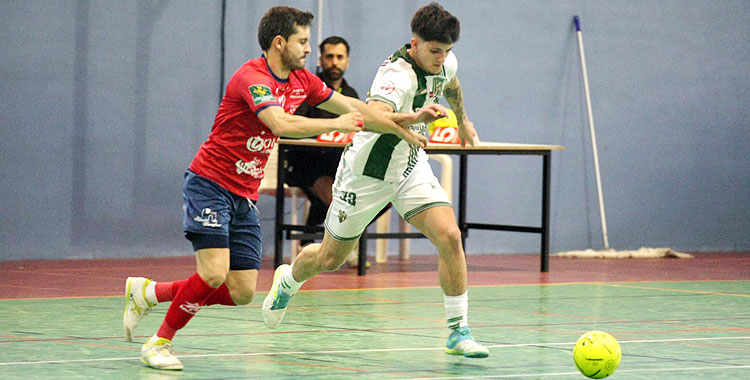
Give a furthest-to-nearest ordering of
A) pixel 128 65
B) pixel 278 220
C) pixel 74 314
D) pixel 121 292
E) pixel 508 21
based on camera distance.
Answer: pixel 508 21, pixel 128 65, pixel 278 220, pixel 121 292, pixel 74 314

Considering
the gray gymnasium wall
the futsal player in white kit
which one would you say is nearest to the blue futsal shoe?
the futsal player in white kit

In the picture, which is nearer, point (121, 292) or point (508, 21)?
point (121, 292)

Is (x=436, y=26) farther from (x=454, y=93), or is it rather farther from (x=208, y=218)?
(x=208, y=218)

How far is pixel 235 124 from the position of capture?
5324 mm

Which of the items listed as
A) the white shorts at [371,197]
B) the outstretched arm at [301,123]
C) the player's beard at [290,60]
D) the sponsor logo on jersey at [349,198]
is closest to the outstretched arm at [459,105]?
the white shorts at [371,197]

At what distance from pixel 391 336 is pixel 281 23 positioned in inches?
70.7

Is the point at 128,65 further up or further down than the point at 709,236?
further up

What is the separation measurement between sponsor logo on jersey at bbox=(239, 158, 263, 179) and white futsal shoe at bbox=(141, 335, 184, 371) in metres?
0.81

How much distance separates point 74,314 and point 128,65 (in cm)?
458

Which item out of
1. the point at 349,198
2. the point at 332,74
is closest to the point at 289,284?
the point at 349,198

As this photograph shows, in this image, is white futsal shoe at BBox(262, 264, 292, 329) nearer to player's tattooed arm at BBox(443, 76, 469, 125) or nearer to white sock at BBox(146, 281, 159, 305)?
white sock at BBox(146, 281, 159, 305)

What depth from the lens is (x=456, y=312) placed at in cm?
559

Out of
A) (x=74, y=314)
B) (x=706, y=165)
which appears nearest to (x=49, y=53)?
(x=74, y=314)

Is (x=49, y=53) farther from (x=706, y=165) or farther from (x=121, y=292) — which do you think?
(x=706, y=165)
